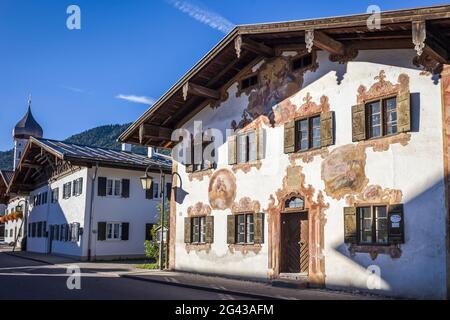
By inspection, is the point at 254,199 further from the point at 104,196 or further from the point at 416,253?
the point at 104,196

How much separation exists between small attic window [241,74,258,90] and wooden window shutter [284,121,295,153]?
2.46 metres

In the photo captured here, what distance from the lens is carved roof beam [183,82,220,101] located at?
58.7 ft

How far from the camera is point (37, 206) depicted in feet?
130

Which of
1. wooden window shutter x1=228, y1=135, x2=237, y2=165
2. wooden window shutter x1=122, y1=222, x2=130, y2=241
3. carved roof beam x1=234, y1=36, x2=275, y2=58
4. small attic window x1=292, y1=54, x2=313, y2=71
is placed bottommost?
wooden window shutter x1=122, y1=222, x2=130, y2=241

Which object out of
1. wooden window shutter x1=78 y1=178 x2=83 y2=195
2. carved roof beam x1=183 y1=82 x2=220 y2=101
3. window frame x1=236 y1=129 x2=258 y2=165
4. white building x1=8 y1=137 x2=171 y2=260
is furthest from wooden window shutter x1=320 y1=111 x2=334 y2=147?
wooden window shutter x1=78 y1=178 x2=83 y2=195

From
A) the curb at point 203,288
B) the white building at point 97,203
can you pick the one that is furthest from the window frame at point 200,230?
the white building at point 97,203

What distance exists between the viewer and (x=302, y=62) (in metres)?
15.7

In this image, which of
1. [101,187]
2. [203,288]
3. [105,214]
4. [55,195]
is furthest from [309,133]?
[55,195]

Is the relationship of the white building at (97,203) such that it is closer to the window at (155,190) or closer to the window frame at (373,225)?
the window at (155,190)

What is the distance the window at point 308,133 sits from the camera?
49.0ft

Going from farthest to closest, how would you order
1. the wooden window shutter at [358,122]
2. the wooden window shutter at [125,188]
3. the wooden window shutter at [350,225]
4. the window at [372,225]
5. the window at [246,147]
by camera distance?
1. the wooden window shutter at [125,188]
2. the window at [246,147]
3. the wooden window shutter at [358,122]
4. the wooden window shutter at [350,225]
5. the window at [372,225]

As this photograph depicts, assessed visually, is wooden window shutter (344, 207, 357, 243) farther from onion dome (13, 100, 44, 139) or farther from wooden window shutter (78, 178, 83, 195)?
onion dome (13, 100, 44, 139)

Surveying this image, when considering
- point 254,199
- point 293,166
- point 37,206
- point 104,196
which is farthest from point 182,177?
point 37,206

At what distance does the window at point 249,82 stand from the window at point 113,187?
14.0 metres
